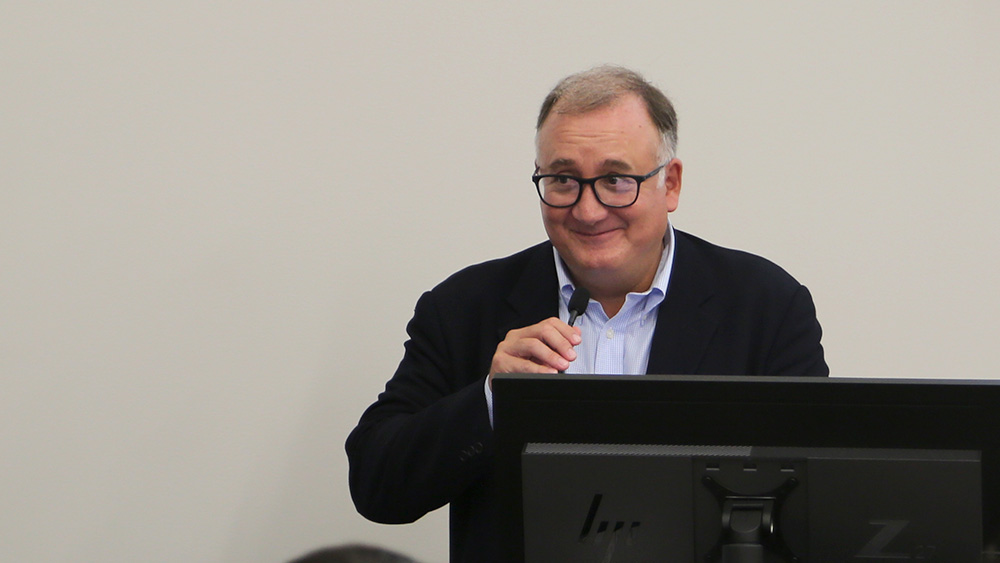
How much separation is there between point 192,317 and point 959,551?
1869 millimetres

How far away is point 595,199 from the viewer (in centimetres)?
173

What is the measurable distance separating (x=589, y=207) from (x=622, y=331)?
0.85 ft

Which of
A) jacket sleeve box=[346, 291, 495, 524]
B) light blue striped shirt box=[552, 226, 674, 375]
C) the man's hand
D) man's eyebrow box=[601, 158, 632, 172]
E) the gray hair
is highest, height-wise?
the gray hair

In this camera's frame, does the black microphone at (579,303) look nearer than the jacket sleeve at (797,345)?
Yes

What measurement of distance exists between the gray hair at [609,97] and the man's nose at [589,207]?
0.14 metres

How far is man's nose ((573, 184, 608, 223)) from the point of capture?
172cm

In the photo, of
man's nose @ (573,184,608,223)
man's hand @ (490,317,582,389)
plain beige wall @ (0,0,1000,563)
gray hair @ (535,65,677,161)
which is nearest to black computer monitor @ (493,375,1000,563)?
man's hand @ (490,317,582,389)

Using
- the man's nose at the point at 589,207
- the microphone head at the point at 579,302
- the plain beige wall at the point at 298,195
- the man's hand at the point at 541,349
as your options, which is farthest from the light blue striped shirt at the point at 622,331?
the plain beige wall at the point at 298,195

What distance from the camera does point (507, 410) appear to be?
1.06 m

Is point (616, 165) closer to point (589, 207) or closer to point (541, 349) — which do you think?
point (589, 207)

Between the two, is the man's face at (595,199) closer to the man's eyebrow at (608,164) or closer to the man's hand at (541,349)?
the man's eyebrow at (608,164)

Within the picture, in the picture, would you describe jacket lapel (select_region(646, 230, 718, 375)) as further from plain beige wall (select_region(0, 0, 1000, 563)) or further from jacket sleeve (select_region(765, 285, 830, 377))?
plain beige wall (select_region(0, 0, 1000, 563))

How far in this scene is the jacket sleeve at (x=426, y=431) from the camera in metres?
1.57

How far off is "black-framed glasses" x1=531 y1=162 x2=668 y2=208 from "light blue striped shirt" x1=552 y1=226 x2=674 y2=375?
0.61 feet
